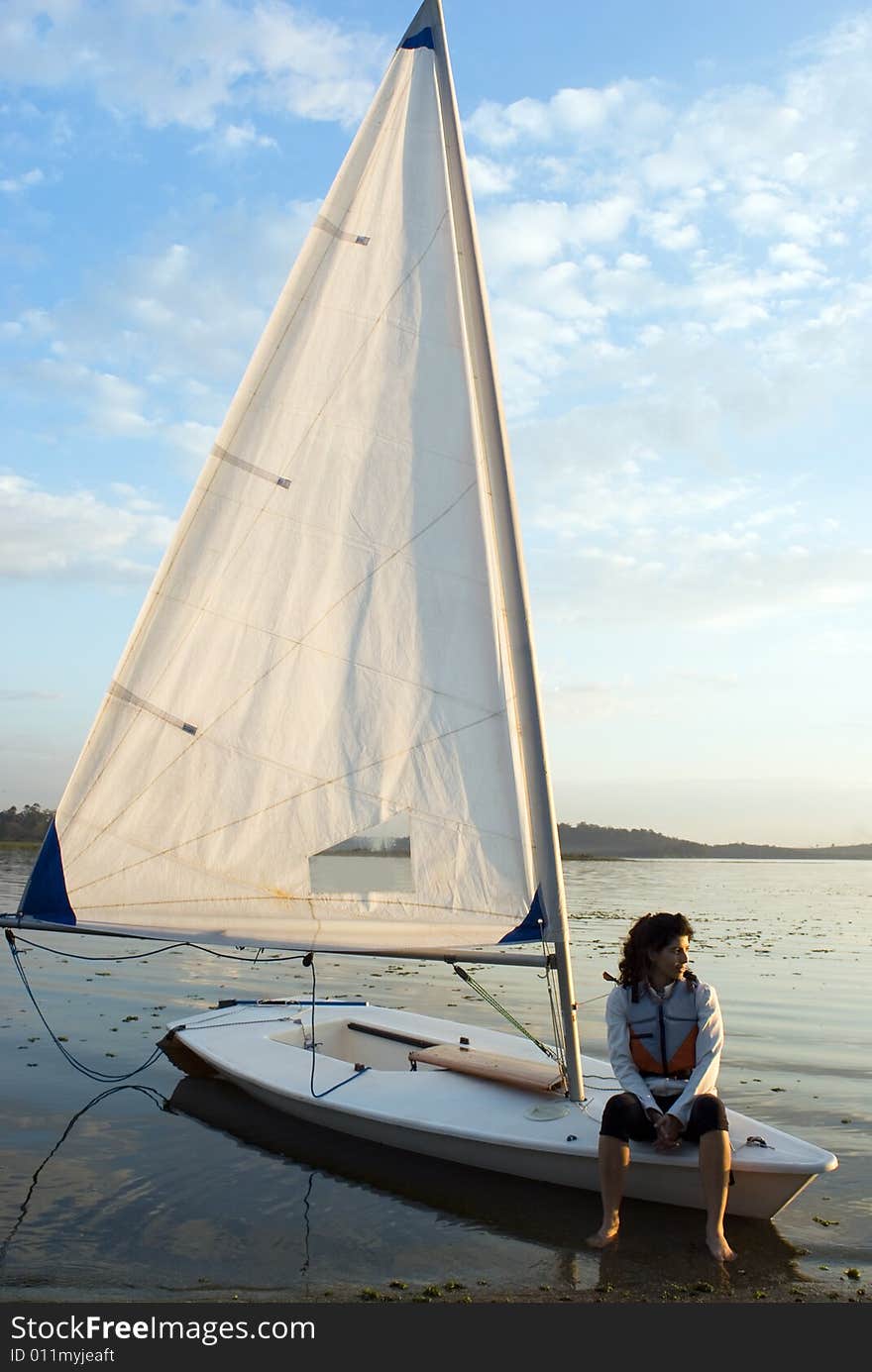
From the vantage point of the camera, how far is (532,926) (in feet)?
22.1

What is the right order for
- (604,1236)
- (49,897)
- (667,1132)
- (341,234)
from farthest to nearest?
(341,234)
(49,897)
(667,1132)
(604,1236)

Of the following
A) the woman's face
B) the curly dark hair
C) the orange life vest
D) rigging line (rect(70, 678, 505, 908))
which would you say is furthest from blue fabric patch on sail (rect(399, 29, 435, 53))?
the orange life vest

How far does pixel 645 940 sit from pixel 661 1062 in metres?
0.74

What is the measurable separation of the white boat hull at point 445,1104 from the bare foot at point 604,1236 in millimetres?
420

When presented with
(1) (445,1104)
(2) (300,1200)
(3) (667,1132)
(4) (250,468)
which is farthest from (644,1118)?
(4) (250,468)

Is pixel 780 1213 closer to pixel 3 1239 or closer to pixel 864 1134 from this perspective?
pixel 864 1134

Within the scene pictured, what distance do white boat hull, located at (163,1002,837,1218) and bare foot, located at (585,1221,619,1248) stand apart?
0.42 metres

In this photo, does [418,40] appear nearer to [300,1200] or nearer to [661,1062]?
[661,1062]

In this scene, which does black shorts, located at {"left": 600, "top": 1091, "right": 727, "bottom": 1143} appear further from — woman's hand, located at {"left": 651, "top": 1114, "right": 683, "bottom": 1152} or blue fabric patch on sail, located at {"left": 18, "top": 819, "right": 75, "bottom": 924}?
blue fabric patch on sail, located at {"left": 18, "top": 819, "right": 75, "bottom": 924}

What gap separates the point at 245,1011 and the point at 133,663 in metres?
4.30

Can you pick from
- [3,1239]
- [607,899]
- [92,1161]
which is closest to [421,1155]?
[92,1161]

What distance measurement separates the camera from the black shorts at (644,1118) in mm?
5656

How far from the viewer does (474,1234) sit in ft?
19.0

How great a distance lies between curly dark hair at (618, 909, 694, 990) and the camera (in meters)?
6.05
